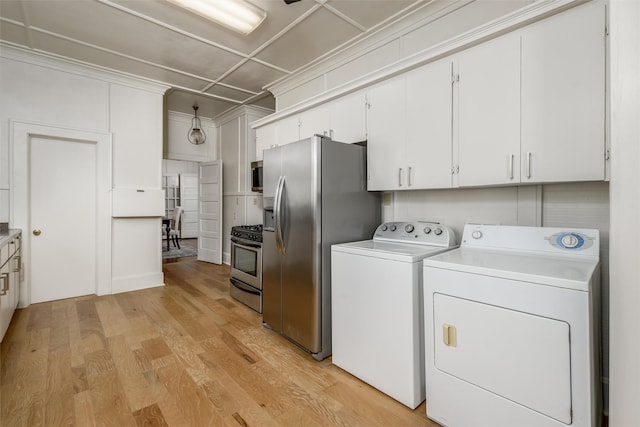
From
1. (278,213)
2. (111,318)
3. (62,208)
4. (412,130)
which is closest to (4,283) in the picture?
(111,318)

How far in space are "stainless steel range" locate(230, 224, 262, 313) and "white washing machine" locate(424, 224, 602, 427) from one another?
1.99m

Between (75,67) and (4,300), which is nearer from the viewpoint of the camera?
(4,300)

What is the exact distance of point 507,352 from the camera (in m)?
1.37

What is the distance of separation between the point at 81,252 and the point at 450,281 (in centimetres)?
432

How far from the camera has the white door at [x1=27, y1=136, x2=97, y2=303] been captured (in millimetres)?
3516

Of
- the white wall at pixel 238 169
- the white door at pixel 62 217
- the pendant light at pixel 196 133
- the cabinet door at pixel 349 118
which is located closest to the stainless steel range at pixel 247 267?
the cabinet door at pixel 349 118

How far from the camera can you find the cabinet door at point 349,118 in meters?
2.68

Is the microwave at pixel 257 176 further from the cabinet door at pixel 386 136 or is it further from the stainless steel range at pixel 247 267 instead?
the cabinet door at pixel 386 136

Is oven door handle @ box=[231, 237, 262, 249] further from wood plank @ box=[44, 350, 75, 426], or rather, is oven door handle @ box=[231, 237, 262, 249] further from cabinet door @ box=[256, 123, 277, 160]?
wood plank @ box=[44, 350, 75, 426]

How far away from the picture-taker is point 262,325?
2.90 metres

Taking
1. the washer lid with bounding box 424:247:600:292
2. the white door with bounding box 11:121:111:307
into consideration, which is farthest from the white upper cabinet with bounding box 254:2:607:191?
the white door with bounding box 11:121:111:307

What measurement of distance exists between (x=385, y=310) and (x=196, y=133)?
17.4 ft

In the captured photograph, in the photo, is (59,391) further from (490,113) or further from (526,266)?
(490,113)

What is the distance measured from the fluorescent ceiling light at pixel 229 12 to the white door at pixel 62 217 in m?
2.39
